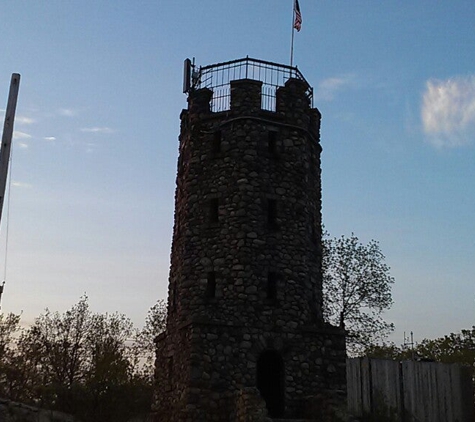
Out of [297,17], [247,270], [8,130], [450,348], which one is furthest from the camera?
[450,348]

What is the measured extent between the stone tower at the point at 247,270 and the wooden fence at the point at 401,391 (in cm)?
188

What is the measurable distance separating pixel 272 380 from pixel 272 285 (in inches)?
130

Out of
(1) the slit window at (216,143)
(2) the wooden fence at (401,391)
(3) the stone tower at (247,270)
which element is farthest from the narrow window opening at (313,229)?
(2) the wooden fence at (401,391)

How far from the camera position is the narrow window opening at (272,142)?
76.1 feet

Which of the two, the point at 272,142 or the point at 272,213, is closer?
the point at 272,213

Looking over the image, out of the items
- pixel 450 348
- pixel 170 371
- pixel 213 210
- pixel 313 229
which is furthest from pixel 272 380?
pixel 450 348

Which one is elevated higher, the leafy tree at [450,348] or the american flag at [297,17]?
the american flag at [297,17]

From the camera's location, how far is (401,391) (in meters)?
23.1

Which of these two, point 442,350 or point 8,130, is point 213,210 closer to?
point 8,130

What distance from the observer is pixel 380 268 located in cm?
3491

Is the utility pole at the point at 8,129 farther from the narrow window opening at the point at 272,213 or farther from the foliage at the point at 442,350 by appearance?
the foliage at the point at 442,350

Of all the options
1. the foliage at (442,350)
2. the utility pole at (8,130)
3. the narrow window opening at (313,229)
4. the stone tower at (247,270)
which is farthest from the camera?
the foliage at (442,350)

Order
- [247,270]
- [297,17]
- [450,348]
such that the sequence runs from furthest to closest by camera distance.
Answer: [450,348]
[297,17]
[247,270]

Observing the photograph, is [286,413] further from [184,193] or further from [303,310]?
[184,193]
